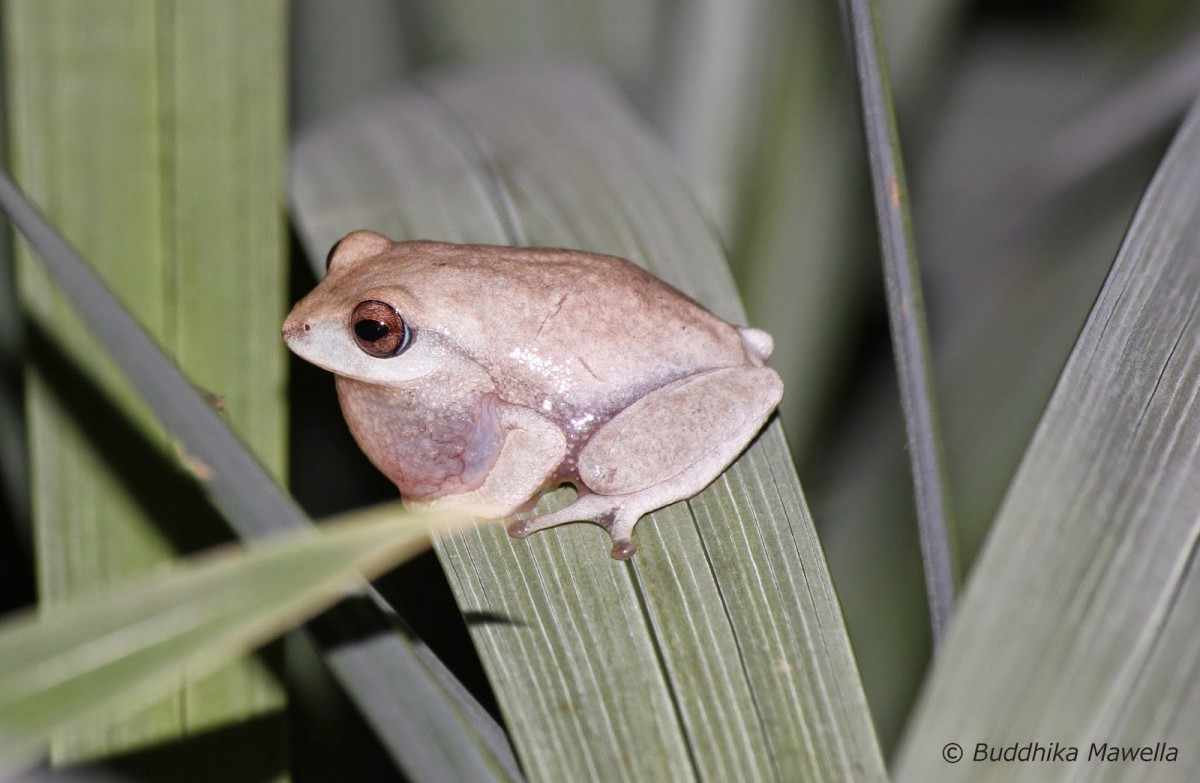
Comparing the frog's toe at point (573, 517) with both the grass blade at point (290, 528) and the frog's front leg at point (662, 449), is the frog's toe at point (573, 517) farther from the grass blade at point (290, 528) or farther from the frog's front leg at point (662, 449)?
the grass blade at point (290, 528)

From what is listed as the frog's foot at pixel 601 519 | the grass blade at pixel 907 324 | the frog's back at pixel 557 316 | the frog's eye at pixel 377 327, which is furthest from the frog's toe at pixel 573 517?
the grass blade at pixel 907 324

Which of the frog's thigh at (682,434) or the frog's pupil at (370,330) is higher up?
the frog's pupil at (370,330)

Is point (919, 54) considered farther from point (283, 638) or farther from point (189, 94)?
point (283, 638)

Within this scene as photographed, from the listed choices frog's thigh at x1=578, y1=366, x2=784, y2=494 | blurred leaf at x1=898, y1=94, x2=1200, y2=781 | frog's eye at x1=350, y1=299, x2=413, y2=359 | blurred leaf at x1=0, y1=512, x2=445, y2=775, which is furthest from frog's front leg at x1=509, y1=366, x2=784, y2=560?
blurred leaf at x1=0, y1=512, x2=445, y2=775

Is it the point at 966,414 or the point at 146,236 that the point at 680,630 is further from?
the point at 966,414

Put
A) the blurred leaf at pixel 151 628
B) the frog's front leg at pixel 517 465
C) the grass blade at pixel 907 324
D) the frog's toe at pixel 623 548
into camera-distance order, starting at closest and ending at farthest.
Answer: the blurred leaf at pixel 151 628 < the grass blade at pixel 907 324 < the frog's toe at pixel 623 548 < the frog's front leg at pixel 517 465

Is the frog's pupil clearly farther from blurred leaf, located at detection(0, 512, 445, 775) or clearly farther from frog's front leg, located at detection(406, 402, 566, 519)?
blurred leaf, located at detection(0, 512, 445, 775)

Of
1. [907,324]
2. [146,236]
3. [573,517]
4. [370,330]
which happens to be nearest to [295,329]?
[370,330]
